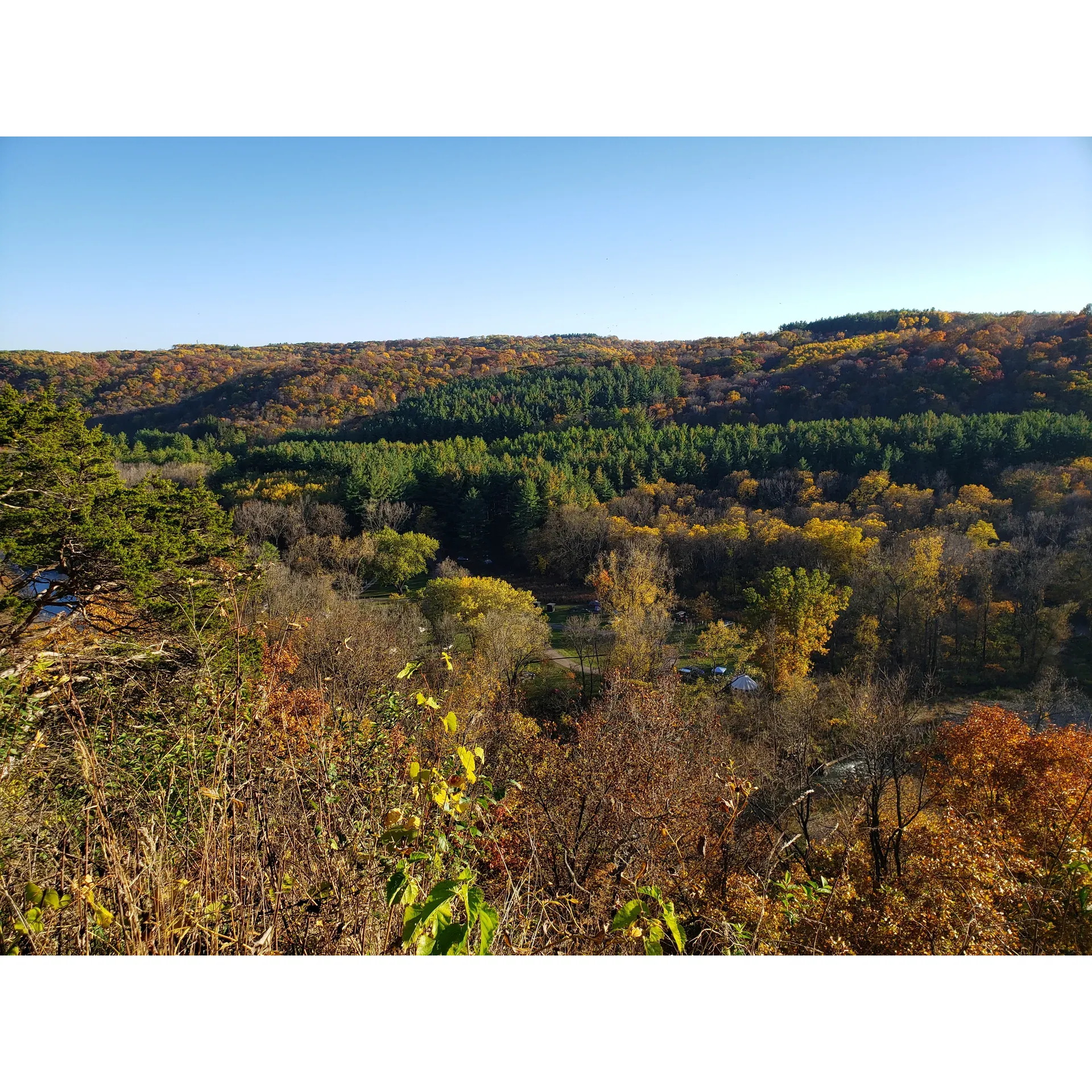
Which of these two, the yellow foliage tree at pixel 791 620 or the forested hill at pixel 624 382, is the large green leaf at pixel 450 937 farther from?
the forested hill at pixel 624 382

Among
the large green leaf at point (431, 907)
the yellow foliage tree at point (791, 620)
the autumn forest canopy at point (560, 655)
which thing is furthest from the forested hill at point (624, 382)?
the large green leaf at point (431, 907)

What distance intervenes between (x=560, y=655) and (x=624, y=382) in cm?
5208

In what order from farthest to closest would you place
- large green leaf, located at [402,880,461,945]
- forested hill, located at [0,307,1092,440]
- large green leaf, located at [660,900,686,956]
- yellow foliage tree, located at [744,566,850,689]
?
forested hill, located at [0,307,1092,440], yellow foliage tree, located at [744,566,850,689], large green leaf, located at [660,900,686,956], large green leaf, located at [402,880,461,945]

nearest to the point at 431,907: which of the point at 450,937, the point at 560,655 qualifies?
the point at 450,937

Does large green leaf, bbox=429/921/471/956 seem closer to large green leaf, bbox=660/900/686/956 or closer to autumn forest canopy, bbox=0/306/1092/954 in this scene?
autumn forest canopy, bbox=0/306/1092/954

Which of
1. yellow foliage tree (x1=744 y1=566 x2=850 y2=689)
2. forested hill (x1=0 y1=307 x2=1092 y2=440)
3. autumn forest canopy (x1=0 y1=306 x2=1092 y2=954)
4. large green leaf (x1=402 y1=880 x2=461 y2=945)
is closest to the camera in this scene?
large green leaf (x1=402 y1=880 x2=461 y2=945)

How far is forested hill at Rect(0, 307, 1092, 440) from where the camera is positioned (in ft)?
178

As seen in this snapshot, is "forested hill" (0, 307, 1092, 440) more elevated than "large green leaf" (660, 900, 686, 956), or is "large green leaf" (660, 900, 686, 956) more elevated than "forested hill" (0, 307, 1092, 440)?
"forested hill" (0, 307, 1092, 440)

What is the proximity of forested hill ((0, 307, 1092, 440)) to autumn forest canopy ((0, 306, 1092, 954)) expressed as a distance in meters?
0.55

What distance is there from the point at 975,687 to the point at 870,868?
799 inches

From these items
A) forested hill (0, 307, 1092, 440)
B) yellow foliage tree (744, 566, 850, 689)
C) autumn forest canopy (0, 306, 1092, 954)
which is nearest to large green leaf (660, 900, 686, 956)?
autumn forest canopy (0, 306, 1092, 954)

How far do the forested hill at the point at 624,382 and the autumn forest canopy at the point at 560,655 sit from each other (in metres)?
0.55

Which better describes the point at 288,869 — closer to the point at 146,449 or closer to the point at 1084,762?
the point at 1084,762

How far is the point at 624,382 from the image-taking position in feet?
243
